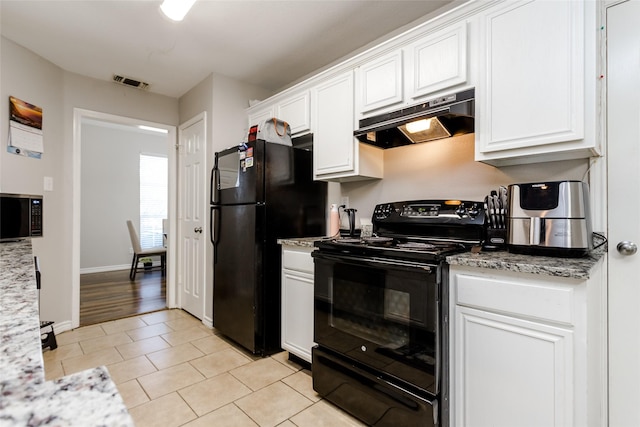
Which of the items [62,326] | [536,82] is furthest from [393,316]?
[62,326]

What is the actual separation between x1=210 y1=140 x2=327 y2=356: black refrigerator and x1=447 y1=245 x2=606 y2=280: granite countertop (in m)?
1.42

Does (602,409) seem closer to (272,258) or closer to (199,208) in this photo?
(272,258)

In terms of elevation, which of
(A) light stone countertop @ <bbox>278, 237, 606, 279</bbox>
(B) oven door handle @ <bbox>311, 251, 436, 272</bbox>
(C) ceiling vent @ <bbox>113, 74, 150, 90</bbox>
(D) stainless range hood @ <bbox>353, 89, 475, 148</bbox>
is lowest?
(B) oven door handle @ <bbox>311, 251, 436, 272</bbox>

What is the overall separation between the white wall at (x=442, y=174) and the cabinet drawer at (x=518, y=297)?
74cm

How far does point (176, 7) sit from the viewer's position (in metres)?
1.92

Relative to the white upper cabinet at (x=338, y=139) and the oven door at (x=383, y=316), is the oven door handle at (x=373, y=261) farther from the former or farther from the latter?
A: the white upper cabinet at (x=338, y=139)

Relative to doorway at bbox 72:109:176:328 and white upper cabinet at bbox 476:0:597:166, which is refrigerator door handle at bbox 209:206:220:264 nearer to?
doorway at bbox 72:109:176:328

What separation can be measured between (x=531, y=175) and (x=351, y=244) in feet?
3.42

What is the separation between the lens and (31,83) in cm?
274

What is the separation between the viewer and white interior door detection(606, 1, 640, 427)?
1.43m

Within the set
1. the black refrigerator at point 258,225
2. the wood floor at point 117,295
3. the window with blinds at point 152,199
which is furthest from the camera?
the window with blinds at point 152,199

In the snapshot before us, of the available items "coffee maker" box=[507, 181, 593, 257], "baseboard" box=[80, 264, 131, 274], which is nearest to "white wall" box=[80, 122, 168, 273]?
"baseboard" box=[80, 264, 131, 274]

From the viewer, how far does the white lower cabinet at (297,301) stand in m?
2.19

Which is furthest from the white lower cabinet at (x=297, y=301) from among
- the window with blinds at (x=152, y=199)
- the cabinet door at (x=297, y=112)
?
the window with blinds at (x=152, y=199)
